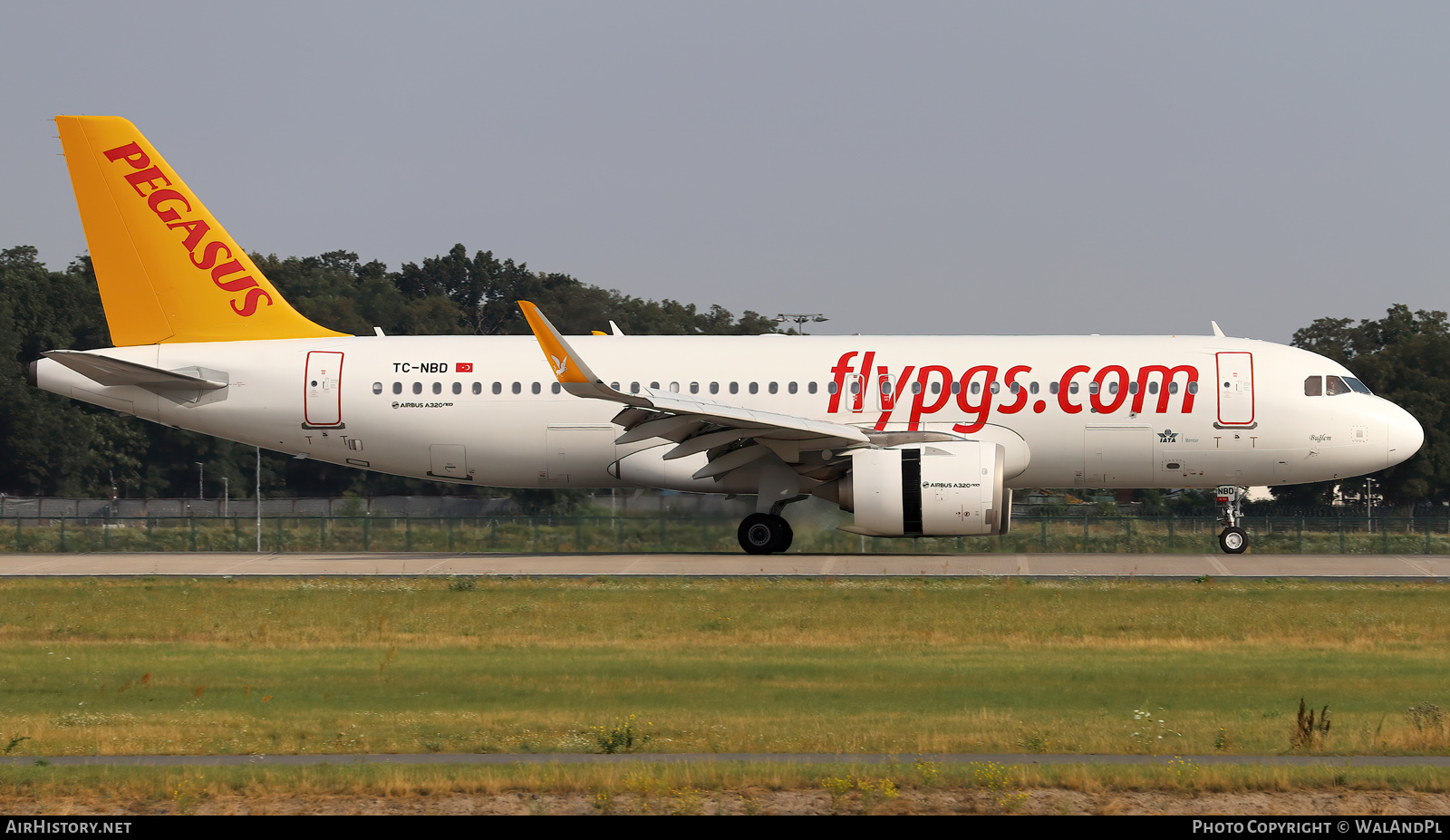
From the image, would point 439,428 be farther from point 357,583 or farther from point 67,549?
point 67,549

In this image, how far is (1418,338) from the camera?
67875 millimetres

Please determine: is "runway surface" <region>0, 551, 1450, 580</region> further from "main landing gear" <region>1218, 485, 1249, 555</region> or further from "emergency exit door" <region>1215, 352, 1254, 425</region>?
"emergency exit door" <region>1215, 352, 1254, 425</region>

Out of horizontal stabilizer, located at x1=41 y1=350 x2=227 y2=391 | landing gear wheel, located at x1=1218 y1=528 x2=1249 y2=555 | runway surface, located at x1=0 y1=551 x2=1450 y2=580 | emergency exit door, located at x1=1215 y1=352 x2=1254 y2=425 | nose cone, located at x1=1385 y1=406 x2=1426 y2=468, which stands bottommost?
runway surface, located at x1=0 y1=551 x2=1450 y2=580

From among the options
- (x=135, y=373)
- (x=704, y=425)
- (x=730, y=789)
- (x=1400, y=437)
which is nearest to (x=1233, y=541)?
(x=1400, y=437)

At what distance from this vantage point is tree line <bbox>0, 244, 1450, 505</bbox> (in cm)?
6253

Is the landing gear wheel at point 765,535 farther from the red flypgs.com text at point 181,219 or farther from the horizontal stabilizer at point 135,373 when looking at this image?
the red flypgs.com text at point 181,219

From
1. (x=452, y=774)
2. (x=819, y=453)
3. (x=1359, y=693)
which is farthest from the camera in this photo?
(x=819, y=453)

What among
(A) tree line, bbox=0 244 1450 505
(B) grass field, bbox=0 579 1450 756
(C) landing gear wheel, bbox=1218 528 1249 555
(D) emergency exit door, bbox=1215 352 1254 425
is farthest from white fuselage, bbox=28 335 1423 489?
(A) tree line, bbox=0 244 1450 505

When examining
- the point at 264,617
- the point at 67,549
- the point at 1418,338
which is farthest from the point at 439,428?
the point at 1418,338

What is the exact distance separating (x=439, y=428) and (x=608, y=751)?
65.5 ft

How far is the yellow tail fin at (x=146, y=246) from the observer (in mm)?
30469

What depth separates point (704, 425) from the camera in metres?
27.8

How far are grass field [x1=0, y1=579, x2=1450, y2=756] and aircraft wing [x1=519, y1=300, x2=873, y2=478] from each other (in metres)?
3.91

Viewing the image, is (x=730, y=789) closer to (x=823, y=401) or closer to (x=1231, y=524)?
(x=823, y=401)
